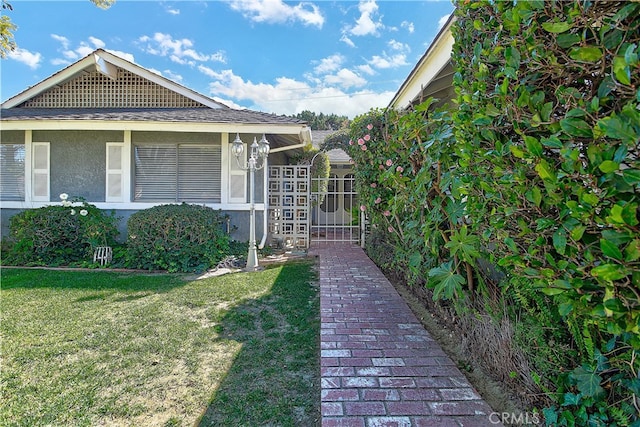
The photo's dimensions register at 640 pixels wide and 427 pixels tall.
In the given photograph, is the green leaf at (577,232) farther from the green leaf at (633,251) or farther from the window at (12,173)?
the window at (12,173)

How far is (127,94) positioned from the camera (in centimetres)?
1002

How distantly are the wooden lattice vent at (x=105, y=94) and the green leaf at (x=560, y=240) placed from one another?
10.5 m

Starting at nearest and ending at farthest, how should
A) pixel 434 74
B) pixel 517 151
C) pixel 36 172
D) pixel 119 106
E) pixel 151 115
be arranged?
pixel 517 151
pixel 434 74
pixel 151 115
pixel 36 172
pixel 119 106

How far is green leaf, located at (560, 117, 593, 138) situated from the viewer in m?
1.37

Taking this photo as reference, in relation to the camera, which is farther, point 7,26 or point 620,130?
point 7,26

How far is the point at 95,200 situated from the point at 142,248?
9.80 ft

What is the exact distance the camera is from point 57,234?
772 centimetres

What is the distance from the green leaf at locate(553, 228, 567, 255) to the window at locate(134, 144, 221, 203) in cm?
861

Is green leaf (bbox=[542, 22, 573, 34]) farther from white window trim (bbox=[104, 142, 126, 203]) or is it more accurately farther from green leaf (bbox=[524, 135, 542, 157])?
white window trim (bbox=[104, 142, 126, 203])

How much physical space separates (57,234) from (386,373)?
8.54 m

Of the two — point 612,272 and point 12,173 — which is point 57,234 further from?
point 612,272

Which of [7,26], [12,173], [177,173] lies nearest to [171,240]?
[177,173]

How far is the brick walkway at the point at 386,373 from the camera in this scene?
2.29 m

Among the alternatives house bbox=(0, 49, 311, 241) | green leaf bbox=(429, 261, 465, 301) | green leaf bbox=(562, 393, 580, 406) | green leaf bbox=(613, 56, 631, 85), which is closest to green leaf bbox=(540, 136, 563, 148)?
green leaf bbox=(613, 56, 631, 85)
